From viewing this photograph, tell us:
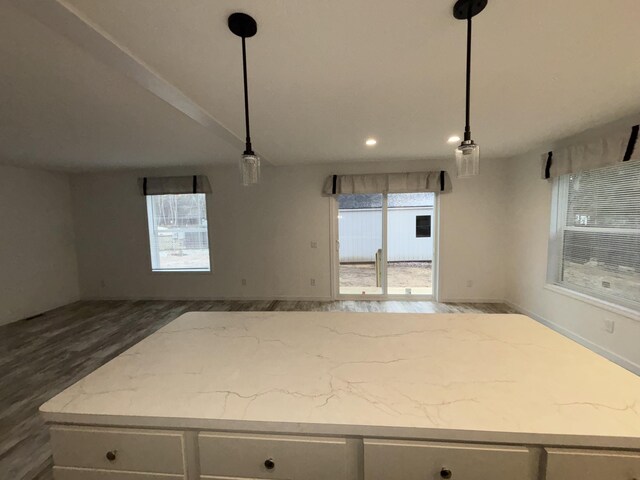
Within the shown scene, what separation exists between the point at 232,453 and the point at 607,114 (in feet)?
12.0

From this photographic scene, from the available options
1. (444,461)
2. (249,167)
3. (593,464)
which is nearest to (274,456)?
(444,461)

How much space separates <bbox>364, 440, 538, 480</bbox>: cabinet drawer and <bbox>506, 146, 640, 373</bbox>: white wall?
2.76 metres

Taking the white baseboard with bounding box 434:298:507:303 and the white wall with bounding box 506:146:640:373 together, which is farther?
the white baseboard with bounding box 434:298:507:303

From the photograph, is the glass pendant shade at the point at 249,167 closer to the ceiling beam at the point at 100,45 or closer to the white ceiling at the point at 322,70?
the white ceiling at the point at 322,70

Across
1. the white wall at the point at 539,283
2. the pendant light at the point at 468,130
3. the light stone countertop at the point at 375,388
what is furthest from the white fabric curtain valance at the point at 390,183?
the light stone countertop at the point at 375,388

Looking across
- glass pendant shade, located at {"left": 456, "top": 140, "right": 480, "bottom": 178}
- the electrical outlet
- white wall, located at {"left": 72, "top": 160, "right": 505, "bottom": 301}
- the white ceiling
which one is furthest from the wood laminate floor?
glass pendant shade, located at {"left": 456, "top": 140, "right": 480, "bottom": 178}

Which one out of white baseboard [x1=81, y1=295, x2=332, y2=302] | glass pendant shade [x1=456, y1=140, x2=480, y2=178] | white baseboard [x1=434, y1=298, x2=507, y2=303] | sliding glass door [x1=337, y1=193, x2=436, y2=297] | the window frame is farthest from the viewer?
white baseboard [x1=81, y1=295, x2=332, y2=302]

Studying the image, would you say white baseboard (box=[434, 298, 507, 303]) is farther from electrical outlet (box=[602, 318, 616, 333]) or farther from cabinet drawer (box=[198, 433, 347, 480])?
cabinet drawer (box=[198, 433, 347, 480])

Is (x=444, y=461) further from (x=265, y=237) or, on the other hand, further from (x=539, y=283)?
(x=265, y=237)

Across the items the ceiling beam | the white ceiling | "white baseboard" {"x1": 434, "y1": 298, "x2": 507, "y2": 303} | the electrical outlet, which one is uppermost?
the white ceiling

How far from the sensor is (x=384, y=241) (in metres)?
4.41

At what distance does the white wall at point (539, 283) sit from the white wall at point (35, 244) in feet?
24.0

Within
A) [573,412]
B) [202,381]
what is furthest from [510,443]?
[202,381]

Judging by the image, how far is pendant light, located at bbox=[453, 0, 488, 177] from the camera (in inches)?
43.1
